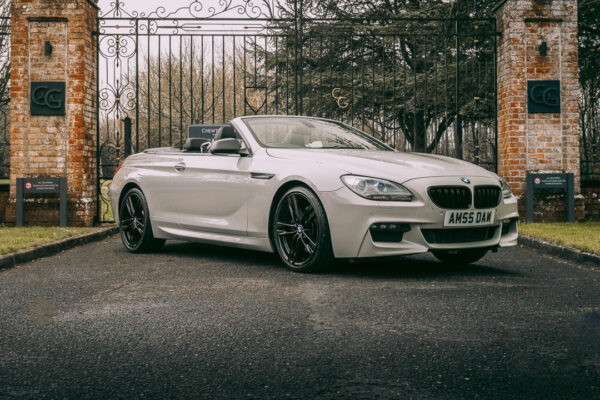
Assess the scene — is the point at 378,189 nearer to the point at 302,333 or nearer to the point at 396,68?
the point at 302,333

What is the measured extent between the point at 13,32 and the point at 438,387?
952 cm

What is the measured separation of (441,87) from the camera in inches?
599

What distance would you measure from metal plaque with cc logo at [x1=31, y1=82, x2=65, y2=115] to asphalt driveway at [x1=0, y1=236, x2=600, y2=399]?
4812 mm

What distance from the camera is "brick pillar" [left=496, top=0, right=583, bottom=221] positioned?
33.4 feet

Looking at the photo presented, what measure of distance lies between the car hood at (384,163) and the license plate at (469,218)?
336 millimetres

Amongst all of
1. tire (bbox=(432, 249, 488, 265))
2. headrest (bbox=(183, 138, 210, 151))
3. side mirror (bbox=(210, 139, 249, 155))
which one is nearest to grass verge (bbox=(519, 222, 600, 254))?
tire (bbox=(432, 249, 488, 265))

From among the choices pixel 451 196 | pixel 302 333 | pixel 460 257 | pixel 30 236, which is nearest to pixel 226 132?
pixel 451 196

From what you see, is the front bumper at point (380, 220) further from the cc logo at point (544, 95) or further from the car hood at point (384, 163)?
the cc logo at point (544, 95)

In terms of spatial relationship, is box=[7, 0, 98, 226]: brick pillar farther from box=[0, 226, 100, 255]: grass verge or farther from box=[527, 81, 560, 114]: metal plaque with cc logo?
box=[527, 81, 560, 114]: metal plaque with cc logo

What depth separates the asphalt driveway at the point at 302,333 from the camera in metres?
2.64

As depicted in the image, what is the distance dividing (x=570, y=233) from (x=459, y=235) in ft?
12.3

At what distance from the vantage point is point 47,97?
987 centimetres

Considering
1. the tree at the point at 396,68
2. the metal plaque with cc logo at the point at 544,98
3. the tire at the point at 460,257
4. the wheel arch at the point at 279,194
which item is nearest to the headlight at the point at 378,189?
the wheel arch at the point at 279,194

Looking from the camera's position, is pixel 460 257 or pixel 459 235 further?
pixel 460 257
